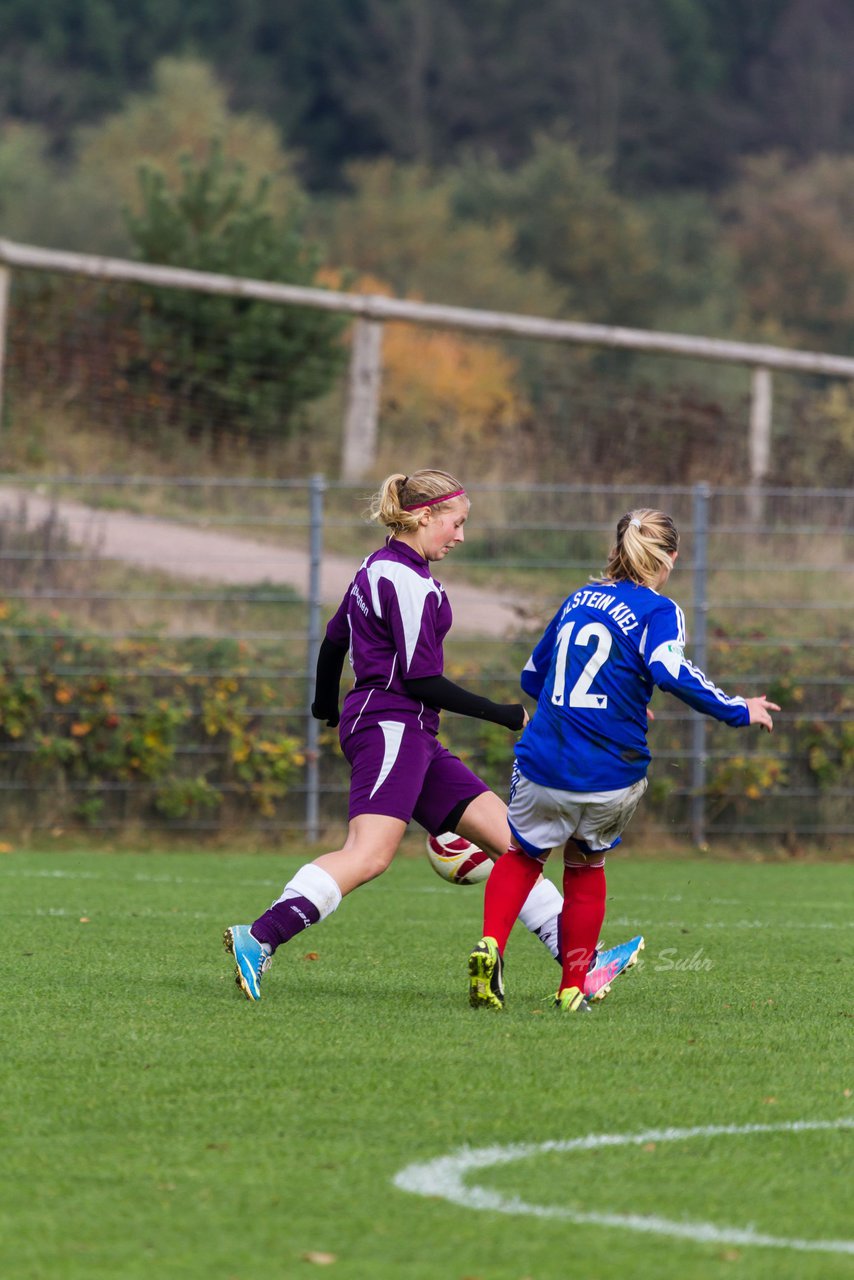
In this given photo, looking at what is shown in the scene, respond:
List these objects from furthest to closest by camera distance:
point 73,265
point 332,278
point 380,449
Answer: point 332,278
point 380,449
point 73,265

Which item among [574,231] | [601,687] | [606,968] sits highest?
[574,231]

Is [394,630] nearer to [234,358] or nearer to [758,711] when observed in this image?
[758,711]

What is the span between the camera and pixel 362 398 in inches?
746

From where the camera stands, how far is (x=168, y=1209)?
149 inches

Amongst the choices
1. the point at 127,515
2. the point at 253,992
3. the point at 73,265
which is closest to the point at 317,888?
the point at 253,992

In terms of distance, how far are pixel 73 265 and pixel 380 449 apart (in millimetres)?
3664

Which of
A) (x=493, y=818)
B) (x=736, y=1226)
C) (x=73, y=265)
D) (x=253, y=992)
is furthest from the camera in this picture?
(x=73, y=265)

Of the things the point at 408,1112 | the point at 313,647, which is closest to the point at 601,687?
the point at 408,1112

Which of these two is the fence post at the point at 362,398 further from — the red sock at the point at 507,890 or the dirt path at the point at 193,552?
the red sock at the point at 507,890

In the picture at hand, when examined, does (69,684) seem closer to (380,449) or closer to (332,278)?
(380,449)

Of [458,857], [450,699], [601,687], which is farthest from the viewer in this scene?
[458,857]

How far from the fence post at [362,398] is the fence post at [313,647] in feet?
20.3

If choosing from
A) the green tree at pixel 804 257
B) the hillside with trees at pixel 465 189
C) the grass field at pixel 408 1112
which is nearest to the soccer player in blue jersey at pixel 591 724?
the grass field at pixel 408 1112

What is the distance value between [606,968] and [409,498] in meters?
1.66
